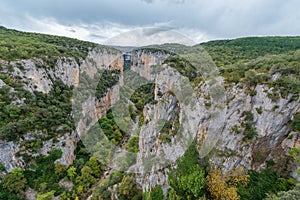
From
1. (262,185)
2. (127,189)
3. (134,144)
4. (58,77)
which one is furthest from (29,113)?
(262,185)

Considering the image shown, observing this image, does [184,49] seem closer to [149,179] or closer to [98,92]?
[149,179]

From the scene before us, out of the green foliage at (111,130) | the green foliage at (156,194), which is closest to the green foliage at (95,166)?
the green foliage at (111,130)

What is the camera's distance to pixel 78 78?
134 feet

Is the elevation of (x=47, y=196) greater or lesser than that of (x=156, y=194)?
lesser

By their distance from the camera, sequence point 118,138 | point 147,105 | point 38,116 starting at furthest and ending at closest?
point 118,138
point 147,105
point 38,116

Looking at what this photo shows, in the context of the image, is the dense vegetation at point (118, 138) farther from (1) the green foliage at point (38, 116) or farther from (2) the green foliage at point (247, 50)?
(2) the green foliage at point (247, 50)

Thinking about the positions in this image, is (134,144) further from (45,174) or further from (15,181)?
(15,181)

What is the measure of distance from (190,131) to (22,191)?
71.8 ft

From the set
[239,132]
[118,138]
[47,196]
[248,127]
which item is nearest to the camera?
[248,127]

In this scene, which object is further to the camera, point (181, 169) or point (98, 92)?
point (98, 92)

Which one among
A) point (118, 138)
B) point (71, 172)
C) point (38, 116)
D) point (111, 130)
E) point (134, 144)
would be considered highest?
point (38, 116)

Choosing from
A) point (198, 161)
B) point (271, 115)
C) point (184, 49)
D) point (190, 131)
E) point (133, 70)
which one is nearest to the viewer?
point (271, 115)

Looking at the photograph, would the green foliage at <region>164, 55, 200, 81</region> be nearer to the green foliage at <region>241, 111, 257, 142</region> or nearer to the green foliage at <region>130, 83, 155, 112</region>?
the green foliage at <region>241, 111, 257, 142</region>

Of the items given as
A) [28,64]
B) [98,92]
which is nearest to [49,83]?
[28,64]
